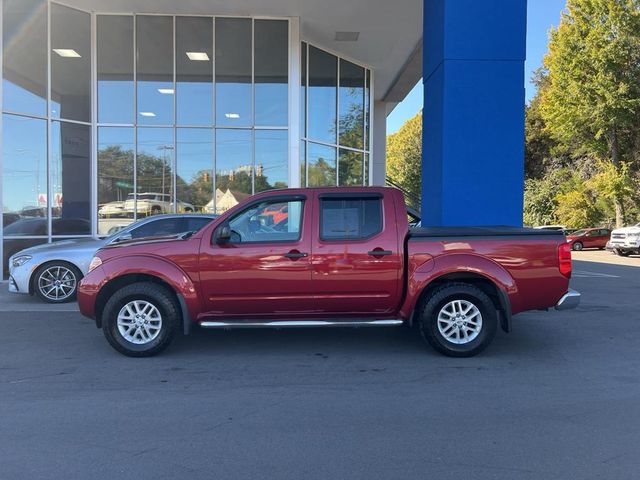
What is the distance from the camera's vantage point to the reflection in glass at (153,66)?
14.7 metres

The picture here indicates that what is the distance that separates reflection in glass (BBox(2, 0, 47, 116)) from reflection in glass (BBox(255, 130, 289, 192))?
5495mm

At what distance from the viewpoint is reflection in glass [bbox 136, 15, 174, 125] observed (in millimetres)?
14719

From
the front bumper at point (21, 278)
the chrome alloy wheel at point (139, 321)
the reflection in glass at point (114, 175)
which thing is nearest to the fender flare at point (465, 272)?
the chrome alloy wheel at point (139, 321)

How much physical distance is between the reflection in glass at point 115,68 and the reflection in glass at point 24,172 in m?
1.85

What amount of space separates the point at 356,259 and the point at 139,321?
2556 mm

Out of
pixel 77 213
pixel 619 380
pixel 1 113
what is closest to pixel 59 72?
pixel 1 113

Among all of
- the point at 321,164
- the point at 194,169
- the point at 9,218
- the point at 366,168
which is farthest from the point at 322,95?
the point at 9,218

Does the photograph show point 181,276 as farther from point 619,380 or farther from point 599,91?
point 599,91

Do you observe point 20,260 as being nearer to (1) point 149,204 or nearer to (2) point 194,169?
(1) point 149,204

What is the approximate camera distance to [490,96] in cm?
858

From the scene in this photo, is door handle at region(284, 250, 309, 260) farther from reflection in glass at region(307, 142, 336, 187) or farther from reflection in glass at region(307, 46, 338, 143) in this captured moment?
reflection in glass at region(307, 46, 338, 143)

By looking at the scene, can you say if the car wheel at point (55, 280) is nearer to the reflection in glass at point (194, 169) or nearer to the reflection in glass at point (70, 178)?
the reflection in glass at point (70, 178)

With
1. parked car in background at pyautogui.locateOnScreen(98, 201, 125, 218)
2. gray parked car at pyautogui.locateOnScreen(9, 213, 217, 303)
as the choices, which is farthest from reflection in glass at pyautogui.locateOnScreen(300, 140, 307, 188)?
gray parked car at pyautogui.locateOnScreen(9, 213, 217, 303)

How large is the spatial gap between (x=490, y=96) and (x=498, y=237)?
339 centimetres
